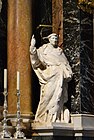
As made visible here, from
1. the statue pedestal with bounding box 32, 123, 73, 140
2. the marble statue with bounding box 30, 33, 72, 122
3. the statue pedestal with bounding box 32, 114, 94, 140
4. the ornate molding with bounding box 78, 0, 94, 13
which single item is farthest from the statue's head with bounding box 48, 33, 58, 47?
the statue pedestal with bounding box 32, 123, 73, 140

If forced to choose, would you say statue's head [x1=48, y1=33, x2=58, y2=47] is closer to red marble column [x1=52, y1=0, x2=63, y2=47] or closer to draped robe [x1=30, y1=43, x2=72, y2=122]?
draped robe [x1=30, y1=43, x2=72, y2=122]

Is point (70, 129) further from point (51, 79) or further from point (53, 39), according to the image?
point (53, 39)

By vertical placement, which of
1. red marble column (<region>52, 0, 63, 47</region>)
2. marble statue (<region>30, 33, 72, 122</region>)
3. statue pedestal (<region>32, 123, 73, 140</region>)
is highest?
red marble column (<region>52, 0, 63, 47</region>)

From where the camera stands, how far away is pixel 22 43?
36.2ft

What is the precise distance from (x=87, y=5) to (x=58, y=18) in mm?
563

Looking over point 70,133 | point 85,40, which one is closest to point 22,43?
point 85,40

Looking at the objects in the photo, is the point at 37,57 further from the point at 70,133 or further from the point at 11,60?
the point at 70,133

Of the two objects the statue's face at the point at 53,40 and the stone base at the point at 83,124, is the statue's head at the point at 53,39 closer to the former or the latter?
the statue's face at the point at 53,40

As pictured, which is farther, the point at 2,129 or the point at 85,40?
the point at 85,40

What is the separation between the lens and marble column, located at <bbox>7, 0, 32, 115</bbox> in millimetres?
10922

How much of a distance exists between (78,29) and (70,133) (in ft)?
5.73

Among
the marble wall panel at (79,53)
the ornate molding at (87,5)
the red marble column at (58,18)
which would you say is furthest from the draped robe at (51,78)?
the ornate molding at (87,5)

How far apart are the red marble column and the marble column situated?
0.46 metres

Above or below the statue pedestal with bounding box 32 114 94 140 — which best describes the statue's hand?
above
